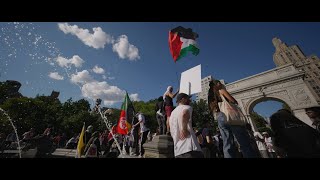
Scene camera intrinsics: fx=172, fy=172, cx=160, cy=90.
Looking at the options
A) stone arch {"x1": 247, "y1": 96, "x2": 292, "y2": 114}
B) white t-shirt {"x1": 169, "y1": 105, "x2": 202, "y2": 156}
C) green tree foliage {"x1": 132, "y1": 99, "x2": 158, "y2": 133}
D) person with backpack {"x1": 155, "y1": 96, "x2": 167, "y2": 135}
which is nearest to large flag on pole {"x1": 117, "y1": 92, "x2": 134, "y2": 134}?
person with backpack {"x1": 155, "y1": 96, "x2": 167, "y2": 135}

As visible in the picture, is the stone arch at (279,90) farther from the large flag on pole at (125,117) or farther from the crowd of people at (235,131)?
the crowd of people at (235,131)

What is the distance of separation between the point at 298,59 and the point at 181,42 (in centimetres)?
9213

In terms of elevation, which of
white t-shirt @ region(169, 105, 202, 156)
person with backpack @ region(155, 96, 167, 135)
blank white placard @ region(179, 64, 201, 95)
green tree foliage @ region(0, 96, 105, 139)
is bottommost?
white t-shirt @ region(169, 105, 202, 156)

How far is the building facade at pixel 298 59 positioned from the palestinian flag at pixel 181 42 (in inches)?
3005

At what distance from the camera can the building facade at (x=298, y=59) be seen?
221 ft

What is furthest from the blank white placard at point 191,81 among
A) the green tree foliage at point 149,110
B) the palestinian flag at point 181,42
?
the green tree foliage at point 149,110

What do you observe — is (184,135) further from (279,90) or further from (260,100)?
(260,100)

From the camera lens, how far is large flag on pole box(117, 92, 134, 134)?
8006 millimetres

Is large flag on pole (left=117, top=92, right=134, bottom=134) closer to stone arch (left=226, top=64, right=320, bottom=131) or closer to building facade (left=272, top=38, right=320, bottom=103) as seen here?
stone arch (left=226, top=64, right=320, bottom=131)

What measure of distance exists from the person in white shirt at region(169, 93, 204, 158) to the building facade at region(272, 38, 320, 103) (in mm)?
79892

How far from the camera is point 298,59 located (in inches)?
2980

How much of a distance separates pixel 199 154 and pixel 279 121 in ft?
4.58

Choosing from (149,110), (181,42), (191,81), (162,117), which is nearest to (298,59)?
(149,110)
